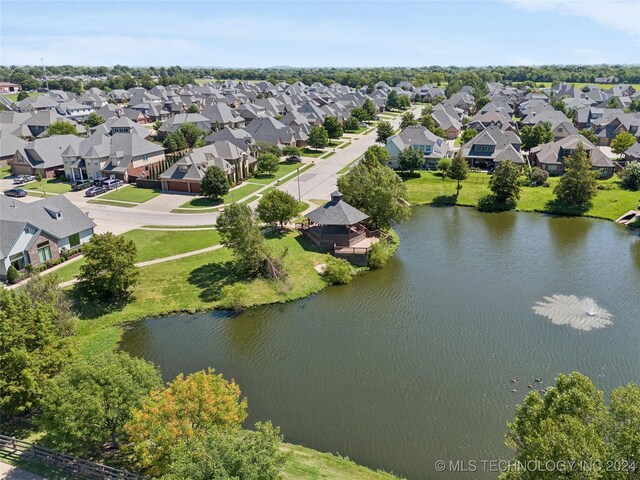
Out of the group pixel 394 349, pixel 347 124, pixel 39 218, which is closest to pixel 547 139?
pixel 347 124

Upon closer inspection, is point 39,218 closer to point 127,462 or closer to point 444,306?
point 127,462

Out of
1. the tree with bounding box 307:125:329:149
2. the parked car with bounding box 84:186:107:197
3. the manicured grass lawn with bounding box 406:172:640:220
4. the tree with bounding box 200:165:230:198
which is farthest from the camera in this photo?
the tree with bounding box 307:125:329:149

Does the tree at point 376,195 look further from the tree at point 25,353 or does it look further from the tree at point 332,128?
the tree at point 332,128

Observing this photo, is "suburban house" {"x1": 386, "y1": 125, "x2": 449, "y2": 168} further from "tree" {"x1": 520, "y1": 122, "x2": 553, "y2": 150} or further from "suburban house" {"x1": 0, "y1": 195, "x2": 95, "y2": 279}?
"suburban house" {"x1": 0, "y1": 195, "x2": 95, "y2": 279}

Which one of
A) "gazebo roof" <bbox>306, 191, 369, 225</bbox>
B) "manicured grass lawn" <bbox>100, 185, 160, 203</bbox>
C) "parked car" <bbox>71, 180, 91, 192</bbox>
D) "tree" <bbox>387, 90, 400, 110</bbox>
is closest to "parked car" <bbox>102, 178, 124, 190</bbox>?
"manicured grass lawn" <bbox>100, 185, 160, 203</bbox>

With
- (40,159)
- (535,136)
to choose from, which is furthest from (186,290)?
(535,136)

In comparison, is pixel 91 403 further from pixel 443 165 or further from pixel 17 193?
pixel 443 165
